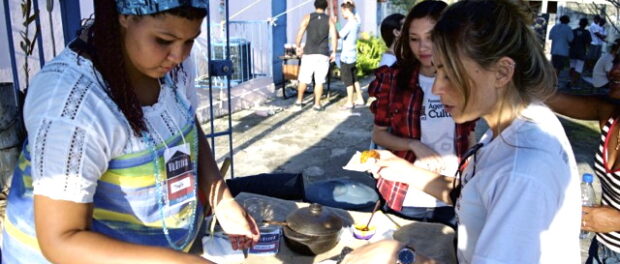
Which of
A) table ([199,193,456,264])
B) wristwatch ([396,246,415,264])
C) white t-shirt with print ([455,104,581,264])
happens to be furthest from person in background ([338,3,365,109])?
white t-shirt with print ([455,104,581,264])

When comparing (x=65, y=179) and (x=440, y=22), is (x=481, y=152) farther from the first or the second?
(x=65, y=179)

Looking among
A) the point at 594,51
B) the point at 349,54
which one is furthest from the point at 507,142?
the point at 594,51

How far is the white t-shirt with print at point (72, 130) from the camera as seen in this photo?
108 cm

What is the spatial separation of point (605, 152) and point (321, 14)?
6817 millimetres

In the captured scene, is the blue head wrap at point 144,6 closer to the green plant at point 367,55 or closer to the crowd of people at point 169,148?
the crowd of people at point 169,148

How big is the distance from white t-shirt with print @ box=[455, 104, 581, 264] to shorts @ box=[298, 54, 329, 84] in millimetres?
7156

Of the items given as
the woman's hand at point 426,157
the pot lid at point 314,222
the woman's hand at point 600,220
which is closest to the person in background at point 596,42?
the woman's hand at point 426,157

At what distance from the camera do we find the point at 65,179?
1.08 meters

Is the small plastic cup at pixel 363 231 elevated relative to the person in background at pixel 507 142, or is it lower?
lower

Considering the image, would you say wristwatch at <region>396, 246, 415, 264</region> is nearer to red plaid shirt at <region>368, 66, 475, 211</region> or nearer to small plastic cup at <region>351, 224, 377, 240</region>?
small plastic cup at <region>351, 224, 377, 240</region>

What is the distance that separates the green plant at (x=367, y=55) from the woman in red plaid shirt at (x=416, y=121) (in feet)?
31.7

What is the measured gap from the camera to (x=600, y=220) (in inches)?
70.8

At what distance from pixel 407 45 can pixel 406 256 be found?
4.26 feet

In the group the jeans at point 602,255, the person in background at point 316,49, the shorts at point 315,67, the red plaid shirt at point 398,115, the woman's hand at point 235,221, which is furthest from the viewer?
the shorts at point 315,67
